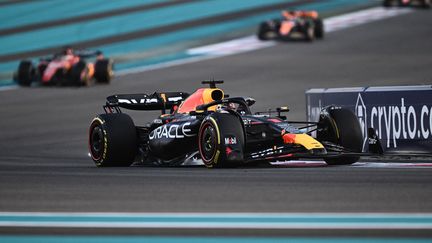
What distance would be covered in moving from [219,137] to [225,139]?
70mm

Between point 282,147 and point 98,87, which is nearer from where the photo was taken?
point 282,147

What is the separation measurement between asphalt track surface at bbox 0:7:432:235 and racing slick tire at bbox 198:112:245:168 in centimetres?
32

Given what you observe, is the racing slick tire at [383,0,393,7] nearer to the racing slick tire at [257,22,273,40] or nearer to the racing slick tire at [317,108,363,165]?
the racing slick tire at [257,22,273,40]

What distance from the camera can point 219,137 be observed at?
1220 cm

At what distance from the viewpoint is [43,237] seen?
724 centimetres

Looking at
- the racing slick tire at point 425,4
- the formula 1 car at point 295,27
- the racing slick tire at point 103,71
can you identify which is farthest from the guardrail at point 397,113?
the racing slick tire at point 425,4

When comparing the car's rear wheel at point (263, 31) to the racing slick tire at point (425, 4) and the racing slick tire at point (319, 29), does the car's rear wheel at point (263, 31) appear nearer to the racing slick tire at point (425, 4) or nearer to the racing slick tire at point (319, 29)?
the racing slick tire at point (319, 29)

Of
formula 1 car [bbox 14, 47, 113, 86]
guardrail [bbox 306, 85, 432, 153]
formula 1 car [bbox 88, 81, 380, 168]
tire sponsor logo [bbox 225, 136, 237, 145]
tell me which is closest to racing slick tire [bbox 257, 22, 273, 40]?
formula 1 car [bbox 14, 47, 113, 86]

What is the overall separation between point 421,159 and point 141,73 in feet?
63.1

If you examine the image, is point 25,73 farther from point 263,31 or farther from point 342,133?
point 342,133

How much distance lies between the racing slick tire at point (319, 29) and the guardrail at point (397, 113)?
74.1 ft

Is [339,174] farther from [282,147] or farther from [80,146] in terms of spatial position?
[80,146]

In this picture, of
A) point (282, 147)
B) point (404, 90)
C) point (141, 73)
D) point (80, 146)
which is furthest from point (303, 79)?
point (282, 147)

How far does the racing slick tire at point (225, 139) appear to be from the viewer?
40.1 feet
